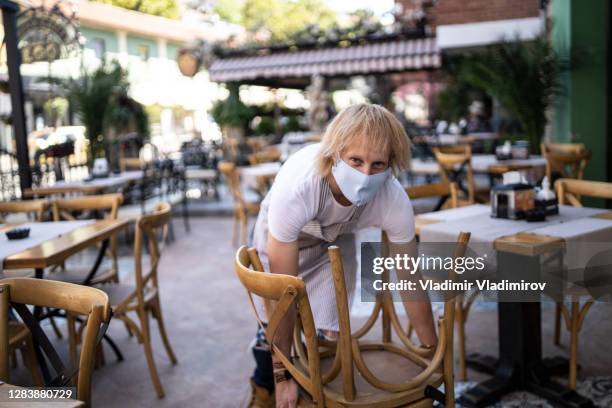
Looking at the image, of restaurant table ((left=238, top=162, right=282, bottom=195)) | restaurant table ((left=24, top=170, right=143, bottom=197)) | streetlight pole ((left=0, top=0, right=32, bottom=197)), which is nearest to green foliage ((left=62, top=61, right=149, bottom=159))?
restaurant table ((left=24, top=170, right=143, bottom=197))

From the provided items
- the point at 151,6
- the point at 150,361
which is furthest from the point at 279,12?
the point at 150,361

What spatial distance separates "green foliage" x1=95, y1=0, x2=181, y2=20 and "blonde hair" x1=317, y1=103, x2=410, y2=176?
9.31 m

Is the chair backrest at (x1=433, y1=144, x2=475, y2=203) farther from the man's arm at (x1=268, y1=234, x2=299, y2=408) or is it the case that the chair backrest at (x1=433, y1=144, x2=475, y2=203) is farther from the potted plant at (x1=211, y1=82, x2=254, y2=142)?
the potted plant at (x1=211, y1=82, x2=254, y2=142)

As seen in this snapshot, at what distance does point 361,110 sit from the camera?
6.30 ft

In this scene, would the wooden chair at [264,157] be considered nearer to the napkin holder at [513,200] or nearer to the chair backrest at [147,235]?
the chair backrest at [147,235]

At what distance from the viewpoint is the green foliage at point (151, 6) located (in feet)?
34.0

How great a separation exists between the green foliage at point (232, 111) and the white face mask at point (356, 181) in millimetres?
12505

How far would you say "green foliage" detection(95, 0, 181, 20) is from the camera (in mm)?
10359

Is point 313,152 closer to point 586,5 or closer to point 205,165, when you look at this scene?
point 586,5

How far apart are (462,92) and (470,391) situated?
9.91 metres

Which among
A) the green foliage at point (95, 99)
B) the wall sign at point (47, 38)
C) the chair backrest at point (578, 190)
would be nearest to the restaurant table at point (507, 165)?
the chair backrest at point (578, 190)

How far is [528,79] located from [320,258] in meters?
5.79

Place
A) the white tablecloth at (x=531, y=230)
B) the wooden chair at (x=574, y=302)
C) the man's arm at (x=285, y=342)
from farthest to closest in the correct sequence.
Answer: the wooden chair at (x=574, y=302), the white tablecloth at (x=531, y=230), the man's arm at (x=285, y=342)

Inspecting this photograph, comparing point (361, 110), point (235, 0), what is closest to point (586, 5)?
point (361, 110)
